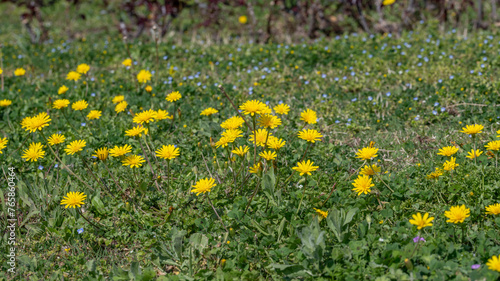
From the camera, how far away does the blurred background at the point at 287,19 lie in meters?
6.50

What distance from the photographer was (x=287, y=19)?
7.00 metres

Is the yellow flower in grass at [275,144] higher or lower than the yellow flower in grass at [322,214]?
higher

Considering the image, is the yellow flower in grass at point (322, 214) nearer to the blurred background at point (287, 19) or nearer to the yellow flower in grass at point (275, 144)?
the yellow flower in grass at point (275, 144)

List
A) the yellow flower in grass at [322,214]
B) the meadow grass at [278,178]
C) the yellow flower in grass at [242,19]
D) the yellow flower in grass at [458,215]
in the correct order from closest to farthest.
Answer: the yellow flower in grass at [458,215] → the meadow grass at [278,178] → the yellow flower in grass at [322,214] → the yellow flower in grass at [242,19]

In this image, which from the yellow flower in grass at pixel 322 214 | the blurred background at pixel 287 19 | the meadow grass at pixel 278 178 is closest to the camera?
the meadow grass at pixel 278 178

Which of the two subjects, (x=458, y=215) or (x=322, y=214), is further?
(x=322, y=214)

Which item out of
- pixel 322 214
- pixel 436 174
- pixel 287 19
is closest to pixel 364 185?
pixel 322 214

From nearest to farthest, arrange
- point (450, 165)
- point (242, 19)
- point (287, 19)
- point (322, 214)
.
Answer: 1. point (322, 214)
2. point (450, 165)
3. point (287, 19)
4. point (242, 19)

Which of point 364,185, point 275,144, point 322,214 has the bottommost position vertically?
point 322,214

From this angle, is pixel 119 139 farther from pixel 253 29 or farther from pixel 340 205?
pixel 253 29

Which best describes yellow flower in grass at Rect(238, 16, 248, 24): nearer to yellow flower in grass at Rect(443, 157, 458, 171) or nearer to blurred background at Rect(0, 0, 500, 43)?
blurred background at Rect(0, 0, 500, 43)

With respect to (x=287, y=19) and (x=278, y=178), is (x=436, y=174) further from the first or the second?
(x=287, y=19)

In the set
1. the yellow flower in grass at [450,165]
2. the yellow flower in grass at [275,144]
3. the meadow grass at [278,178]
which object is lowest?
the meadow grass at [278,178]

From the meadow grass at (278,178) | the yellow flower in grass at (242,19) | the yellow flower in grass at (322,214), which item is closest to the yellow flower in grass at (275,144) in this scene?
the meadow grass at (278,178)
